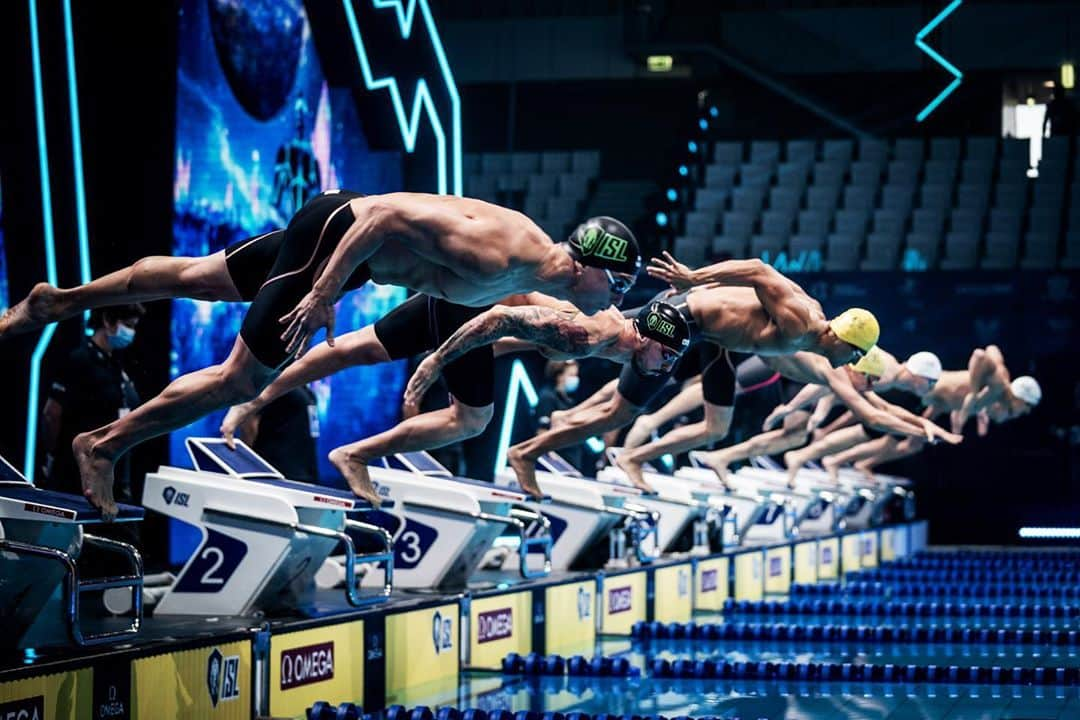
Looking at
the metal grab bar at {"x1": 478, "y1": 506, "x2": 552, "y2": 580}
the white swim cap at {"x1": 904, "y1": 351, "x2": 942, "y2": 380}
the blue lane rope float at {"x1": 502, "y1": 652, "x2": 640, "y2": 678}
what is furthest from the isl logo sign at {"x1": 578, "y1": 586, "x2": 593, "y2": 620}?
the white swim cap at {"x1": 904, "y1": 351, "x2": 942, "y2": 380}

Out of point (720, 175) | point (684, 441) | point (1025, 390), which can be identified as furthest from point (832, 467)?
point (720, 175)

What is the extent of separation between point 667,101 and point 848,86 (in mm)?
2263

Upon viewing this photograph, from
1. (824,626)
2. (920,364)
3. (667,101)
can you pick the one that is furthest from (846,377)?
(667,101)

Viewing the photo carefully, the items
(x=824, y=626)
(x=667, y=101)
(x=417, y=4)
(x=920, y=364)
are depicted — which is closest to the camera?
(x=824, y=626)

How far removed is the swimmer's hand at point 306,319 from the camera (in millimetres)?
4512

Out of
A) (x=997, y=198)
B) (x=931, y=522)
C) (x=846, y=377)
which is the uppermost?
(x=997, y=198)

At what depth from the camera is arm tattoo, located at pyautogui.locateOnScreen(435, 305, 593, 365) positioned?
5680mm

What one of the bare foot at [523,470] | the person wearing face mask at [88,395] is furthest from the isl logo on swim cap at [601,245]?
the bare foot at [523,470]

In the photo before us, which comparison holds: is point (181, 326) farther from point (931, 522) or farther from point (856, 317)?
point (931, 522)

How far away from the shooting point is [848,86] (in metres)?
19.2

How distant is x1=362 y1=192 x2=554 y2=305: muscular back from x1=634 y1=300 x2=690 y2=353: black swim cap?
152cm

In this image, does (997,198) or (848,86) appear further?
(848,86)

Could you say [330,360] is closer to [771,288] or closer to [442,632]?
[442,632]

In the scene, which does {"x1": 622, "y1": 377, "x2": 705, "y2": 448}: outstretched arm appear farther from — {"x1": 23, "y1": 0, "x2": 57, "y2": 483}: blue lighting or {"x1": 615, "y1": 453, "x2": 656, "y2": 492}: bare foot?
{"x1": 23, "y1": 0, "x2": 57, "y2": 483}: blue lighting
